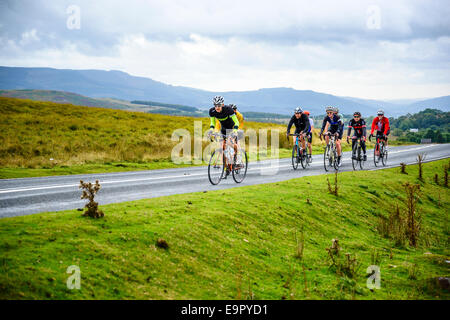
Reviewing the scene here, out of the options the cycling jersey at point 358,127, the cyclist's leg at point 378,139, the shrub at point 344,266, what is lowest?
the shrub at point 344,266

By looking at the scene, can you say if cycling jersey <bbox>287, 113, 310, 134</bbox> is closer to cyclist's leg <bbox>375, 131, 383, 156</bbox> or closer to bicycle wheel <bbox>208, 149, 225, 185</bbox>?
bicycle wheel <bbox>208, 149, 225, 185</bbox>

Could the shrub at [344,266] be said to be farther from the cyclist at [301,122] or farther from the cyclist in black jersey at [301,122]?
the cyclist in black jersey at [301,122]

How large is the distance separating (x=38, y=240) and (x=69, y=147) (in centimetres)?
1992

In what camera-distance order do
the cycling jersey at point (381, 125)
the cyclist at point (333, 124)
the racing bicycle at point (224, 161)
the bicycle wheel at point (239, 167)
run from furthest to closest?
the cycling jersey at point (381, 125)
the cyclist at point (333, 124)
the bicycle wheel at point (239, 167)
the racing bicycle at point (224, 161)

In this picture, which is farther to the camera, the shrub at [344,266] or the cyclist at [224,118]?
the cyclist at [224,118]

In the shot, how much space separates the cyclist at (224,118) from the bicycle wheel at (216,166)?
30 cm

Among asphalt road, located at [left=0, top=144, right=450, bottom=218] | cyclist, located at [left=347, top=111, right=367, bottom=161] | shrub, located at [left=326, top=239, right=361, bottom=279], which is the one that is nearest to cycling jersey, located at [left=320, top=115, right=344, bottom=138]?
cyclist, located at [left=347, top=111, right=367, bottom=161]

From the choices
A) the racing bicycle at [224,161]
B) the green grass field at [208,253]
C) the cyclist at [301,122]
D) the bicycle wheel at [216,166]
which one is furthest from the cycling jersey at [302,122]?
the green grass field at [208,253]

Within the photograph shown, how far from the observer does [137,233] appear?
605 cm

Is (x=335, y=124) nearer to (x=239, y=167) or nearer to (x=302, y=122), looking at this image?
(x=302, y=122)

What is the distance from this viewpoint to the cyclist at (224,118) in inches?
467

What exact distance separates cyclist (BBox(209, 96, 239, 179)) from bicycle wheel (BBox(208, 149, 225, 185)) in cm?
30
